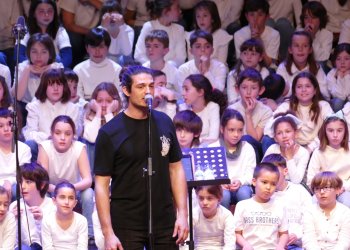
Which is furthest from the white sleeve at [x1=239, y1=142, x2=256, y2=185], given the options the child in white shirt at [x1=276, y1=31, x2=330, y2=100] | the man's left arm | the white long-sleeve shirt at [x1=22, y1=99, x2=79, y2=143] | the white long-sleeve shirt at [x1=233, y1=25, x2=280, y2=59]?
the man's left arm

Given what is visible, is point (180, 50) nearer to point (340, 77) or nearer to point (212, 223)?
point (340, 77)

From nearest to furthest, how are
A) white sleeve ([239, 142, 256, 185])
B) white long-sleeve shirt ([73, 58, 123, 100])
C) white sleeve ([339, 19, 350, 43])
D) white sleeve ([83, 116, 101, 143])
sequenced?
white sleeve ([239, 142, 256, 185]) → white sleeve ([83, 116, 101, 143]) → white long-sleeve shirt ([73, 58, 123, 100]) → white sleeve ([339, 19, 350, 43])

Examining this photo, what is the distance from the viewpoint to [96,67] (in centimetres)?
788

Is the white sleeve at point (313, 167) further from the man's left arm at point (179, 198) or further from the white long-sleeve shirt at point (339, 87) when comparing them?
the man's left arm at point (179, 198)

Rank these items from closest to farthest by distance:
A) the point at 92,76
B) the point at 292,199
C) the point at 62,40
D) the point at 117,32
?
1. the point at 292,199
2. the point at 92,76
3. the point at 62,40
4. the point at 117,32

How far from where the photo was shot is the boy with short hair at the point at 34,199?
238 inches

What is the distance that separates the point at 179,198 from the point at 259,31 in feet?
14.8

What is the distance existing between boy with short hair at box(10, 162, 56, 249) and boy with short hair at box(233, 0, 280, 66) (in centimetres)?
311

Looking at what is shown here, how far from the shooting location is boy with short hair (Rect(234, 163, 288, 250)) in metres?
5.94

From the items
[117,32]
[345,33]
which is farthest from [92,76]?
[345,33]

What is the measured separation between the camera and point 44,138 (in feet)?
22.8

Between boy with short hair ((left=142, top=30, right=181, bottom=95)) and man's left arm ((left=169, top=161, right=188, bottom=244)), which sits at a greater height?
boy with short hair ((left=142, top=30, right=181, bottom=95))

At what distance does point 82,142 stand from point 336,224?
2.25 meters

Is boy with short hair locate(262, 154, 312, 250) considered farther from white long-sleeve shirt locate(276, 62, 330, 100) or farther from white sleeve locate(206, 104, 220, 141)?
white long-sleeve shirt locate(276, 62, 330, 100)
